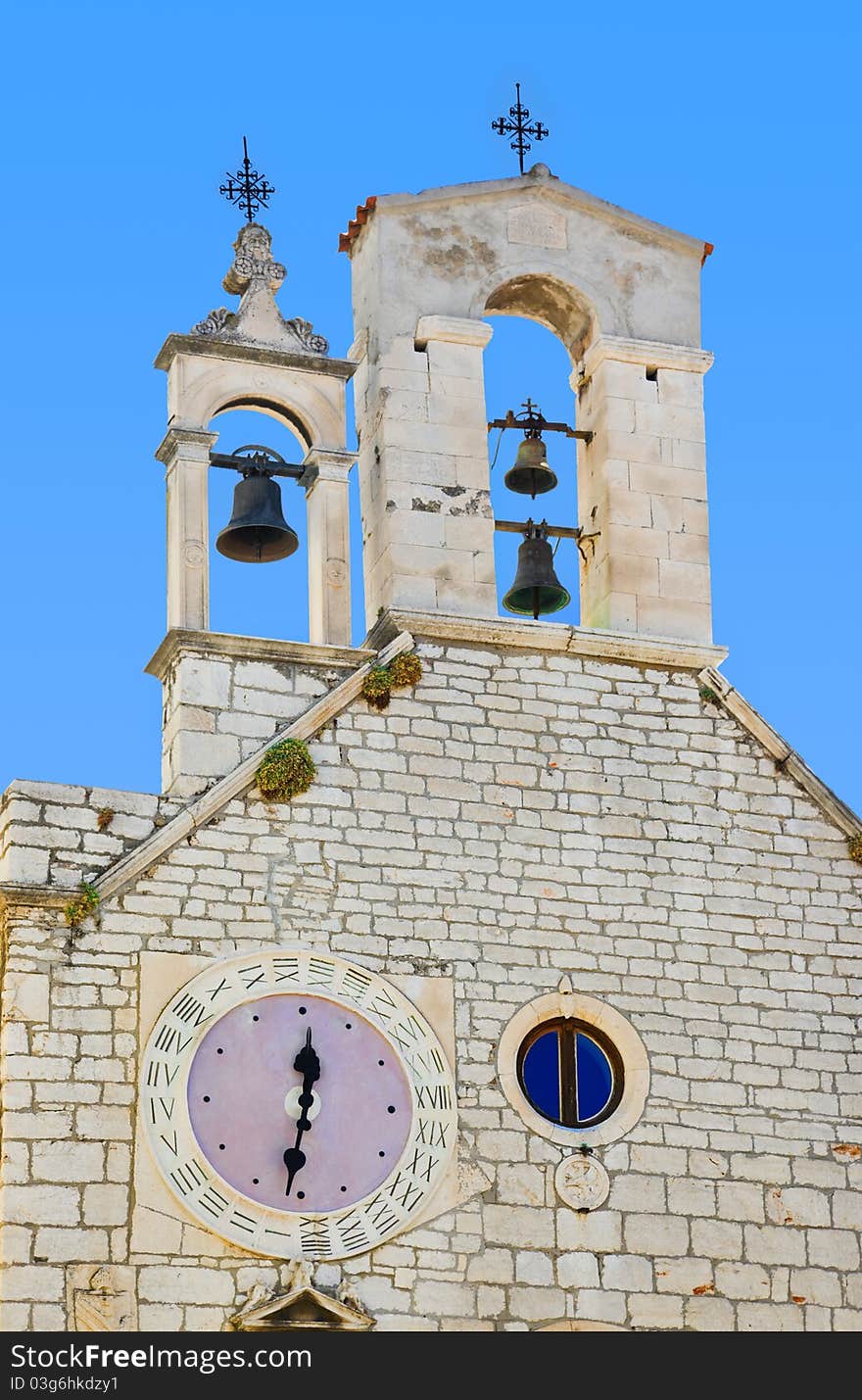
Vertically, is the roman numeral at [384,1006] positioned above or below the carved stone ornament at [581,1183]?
above

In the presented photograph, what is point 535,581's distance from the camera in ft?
60.2

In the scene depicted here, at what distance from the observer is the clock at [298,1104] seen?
51.0 feet

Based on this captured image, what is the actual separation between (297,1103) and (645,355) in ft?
17.2

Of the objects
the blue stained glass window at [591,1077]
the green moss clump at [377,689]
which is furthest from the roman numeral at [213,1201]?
the green moss clump at [377,689]

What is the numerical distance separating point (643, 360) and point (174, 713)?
3.77 meters

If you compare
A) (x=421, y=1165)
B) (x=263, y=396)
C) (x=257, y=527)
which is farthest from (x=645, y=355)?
(x=421, y=1165)

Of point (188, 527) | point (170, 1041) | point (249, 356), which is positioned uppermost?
point (249, 356)

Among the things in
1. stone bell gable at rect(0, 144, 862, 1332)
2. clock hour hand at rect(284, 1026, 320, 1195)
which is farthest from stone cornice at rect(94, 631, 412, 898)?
clock hour hand at rect(284, 1026, 320, 1195)

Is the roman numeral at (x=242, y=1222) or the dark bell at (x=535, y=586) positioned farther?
the dark bell at (x=535, y=586)

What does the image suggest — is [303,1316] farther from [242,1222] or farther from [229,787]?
[229,787]

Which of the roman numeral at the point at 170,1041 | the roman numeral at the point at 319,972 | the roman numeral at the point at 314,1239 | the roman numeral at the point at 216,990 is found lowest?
the roman numeral at the point at 314,1239

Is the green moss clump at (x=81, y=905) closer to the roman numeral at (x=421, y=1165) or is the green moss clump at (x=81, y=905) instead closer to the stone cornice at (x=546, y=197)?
the roman numeral at (x=421, y=1165)

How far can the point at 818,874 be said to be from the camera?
1750 centimetres

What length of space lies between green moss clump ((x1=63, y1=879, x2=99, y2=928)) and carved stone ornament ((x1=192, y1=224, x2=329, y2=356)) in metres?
3.58
